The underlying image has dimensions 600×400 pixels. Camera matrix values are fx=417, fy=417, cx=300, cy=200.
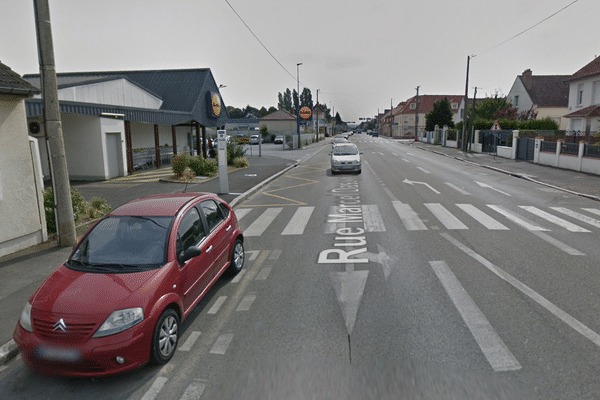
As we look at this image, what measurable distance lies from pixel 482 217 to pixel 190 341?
894 cm

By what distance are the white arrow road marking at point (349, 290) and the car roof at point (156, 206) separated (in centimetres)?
265

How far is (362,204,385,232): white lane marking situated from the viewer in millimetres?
10219

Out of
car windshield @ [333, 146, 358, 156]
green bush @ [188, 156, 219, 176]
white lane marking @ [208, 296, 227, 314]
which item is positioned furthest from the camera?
car windshield @ [333, 146, 358, 156]

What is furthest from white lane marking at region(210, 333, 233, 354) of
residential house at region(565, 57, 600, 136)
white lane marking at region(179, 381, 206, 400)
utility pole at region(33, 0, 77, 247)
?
residential house at region(565, 57, 600, 136)

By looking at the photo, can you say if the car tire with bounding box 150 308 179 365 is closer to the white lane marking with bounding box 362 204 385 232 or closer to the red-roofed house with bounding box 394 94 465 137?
the white lane marking with bounding box 362 204 385 232

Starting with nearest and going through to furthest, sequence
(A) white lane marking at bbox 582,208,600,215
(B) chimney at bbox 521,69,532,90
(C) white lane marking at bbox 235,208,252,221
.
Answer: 1. (A) white lane marking at bbox 582,208,600,215
2. (C) white lane marking at bbox 235,208,252,221
3. (B) chimney at bbox 521,69,532,90

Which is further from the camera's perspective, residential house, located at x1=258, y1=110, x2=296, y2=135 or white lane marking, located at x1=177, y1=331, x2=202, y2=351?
residential house, located at x1=258, y1=110, x2=296, y2=135

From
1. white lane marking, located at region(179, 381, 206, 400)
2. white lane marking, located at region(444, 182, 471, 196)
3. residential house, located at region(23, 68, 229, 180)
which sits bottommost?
white lane marking, located at region(179, 381, 206, 400)

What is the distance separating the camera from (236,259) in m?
7.22

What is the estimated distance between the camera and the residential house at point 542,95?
50938 millimetres

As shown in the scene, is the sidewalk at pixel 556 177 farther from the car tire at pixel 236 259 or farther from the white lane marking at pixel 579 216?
the car tire at pixel 236 259

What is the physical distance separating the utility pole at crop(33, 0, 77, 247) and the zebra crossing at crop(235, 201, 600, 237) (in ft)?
12.9

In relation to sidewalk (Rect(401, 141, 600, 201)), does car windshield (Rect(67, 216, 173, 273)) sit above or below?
above

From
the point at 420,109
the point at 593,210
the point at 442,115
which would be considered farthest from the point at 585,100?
the point at 420,109
